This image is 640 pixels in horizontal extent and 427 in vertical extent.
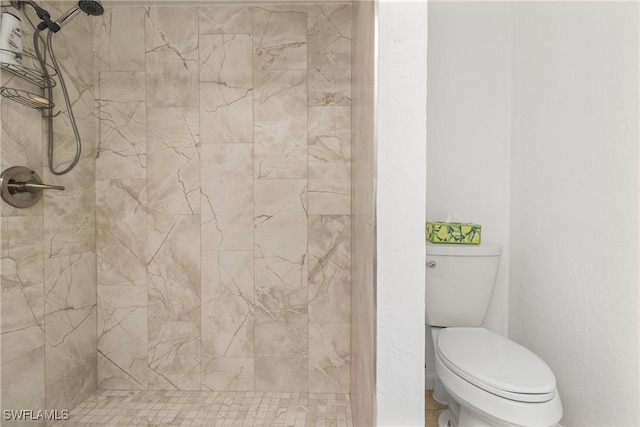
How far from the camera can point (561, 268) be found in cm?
159

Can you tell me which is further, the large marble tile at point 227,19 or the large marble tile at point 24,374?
the large marble tile at point 227,19

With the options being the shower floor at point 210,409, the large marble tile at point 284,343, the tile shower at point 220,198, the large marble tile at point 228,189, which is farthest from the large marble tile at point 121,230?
the large marble tile at point 284,343

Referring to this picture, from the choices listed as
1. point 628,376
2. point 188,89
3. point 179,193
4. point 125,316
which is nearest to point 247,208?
point 179,193

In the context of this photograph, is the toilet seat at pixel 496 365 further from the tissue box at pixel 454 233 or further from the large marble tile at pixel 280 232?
the large marble tile at pixel 280 232

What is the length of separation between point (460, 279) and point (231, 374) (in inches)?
47.7

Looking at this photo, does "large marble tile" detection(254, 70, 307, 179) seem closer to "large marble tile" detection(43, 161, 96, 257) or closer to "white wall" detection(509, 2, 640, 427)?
"large marble tile" detection(43, 161, 96, 257)

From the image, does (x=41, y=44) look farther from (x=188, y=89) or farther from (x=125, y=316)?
(x=125, y=316)

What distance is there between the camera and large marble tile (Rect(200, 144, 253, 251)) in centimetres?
193

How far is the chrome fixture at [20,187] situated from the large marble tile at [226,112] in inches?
29.3

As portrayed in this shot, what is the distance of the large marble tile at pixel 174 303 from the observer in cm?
194

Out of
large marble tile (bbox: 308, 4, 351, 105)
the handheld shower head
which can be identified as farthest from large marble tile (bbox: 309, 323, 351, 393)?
the handheld shower head

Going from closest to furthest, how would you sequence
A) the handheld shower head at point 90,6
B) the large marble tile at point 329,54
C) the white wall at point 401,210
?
the white wall at point 401,210
the handheld shower head at point 90,6
the large marble tile at point 329,54

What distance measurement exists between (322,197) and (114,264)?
1.11 metres

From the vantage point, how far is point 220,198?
6.35 ft
